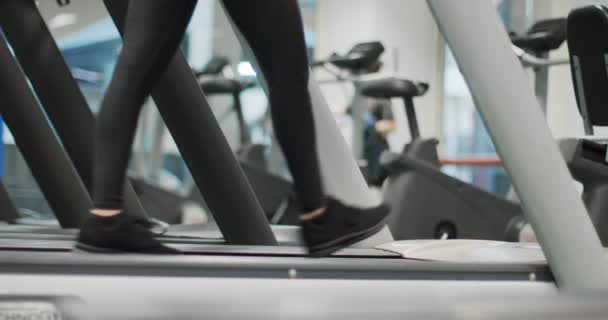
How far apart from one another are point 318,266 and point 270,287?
4.0 inches

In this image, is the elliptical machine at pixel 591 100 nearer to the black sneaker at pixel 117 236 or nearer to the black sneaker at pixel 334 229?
the black sneaker at pixel 334 229

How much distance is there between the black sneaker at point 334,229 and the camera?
1459 mm

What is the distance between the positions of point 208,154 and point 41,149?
0.79m

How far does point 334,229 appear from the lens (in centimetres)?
148

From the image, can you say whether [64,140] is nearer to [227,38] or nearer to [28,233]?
[28,233]

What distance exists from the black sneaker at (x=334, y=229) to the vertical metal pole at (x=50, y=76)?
0.90 meters

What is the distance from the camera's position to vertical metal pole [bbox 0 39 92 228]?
2473 mm

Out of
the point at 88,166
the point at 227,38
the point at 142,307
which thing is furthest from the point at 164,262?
the point at 227,38

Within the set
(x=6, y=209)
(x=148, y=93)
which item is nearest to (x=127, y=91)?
(x=148, y=93)

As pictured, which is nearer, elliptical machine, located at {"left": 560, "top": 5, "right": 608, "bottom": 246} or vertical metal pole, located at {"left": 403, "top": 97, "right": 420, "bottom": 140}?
elliptical machine, located at {"left": 560, "top": 5, "right": 608, "bottom": 246}

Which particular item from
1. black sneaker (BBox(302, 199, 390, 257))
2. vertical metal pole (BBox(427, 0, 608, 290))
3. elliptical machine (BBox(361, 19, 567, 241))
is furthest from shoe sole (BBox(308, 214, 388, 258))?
elliptical machine (BBox(361, 19, 567, 241))

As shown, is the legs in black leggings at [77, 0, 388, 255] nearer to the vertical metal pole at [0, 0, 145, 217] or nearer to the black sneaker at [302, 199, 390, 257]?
the black sneaker at [302, 199, 390, 257]

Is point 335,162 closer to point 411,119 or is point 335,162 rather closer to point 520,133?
point 520,133

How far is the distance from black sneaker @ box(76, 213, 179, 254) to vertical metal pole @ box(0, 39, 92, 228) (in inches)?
46.1
